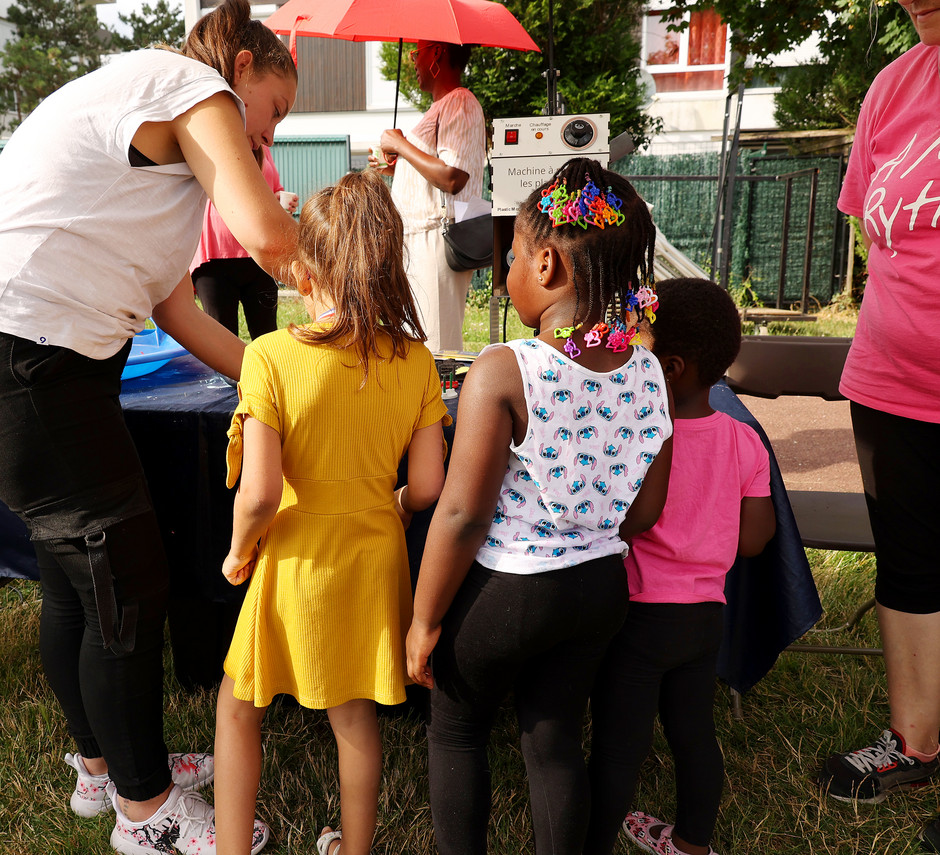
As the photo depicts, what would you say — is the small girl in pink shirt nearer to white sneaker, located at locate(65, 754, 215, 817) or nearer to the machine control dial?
white sneaker, located at locate(65, 754, 215, 817)

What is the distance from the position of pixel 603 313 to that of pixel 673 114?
794 inches

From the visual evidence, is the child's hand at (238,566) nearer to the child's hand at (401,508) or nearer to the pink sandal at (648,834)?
the child's hand at (401,508)

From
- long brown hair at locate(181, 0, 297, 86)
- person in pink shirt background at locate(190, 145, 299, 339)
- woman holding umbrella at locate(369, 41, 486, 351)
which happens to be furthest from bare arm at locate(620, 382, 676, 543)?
woman holding umbrella at locate(369, 41, 486, 351)

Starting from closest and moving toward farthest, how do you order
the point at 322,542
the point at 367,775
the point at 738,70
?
the point at 322,542
the point at 367,775
the point at 738,70

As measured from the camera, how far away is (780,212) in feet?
40.3

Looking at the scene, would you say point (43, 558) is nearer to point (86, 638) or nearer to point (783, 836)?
point (86, 638)

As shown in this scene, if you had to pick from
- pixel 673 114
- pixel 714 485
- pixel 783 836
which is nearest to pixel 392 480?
pixel 714 485

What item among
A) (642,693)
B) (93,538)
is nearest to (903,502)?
(642,693)

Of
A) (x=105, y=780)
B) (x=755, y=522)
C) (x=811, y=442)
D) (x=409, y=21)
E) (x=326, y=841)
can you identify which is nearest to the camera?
(x=755, y=522)

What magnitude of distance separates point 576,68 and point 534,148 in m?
11.8

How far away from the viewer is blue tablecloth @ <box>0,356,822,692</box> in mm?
1866

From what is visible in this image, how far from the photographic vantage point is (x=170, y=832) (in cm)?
171

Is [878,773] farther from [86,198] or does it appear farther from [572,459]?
[86,198]

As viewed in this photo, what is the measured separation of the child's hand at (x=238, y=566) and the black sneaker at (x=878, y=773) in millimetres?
1552
